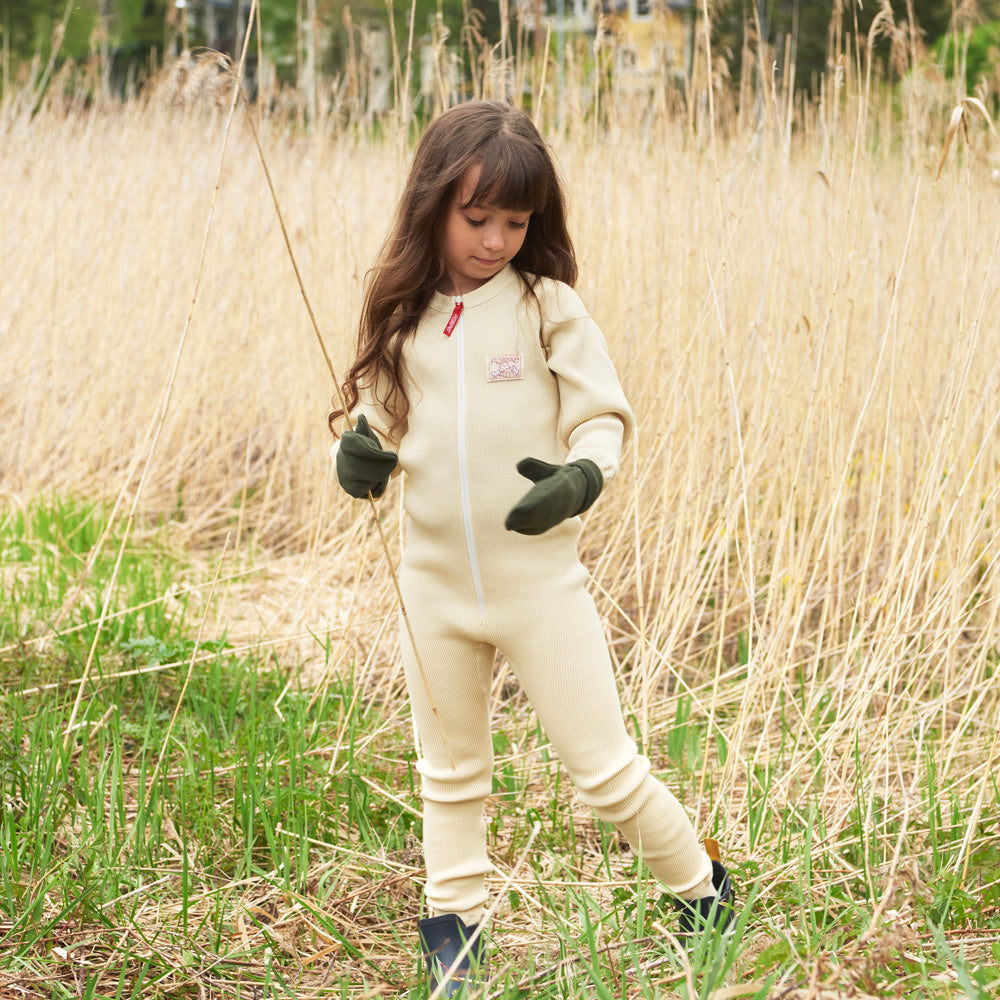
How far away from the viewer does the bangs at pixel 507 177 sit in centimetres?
125

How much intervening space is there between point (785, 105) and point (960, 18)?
600 mm

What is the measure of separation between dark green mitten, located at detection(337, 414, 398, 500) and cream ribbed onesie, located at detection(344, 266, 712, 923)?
0.05m

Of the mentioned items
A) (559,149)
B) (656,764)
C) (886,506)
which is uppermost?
(559,149)

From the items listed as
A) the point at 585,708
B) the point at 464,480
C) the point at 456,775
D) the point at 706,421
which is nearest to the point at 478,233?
the point at 464,480

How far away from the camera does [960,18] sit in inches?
100

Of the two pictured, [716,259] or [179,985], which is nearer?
[179,985]

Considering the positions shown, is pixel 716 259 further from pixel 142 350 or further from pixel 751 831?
pixel 142 350

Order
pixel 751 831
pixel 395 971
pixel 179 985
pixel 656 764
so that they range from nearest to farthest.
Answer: pixel 179 985 < pixel 395 971 < pixel 751 831 < pixel 656 764

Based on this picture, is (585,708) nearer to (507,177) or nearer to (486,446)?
(486,446)

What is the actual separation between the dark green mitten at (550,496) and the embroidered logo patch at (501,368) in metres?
0.18

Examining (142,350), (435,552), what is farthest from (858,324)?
(142,350)

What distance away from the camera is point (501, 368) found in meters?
1.31

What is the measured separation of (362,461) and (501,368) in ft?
0.70

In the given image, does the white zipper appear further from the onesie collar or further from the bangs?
the bangs
